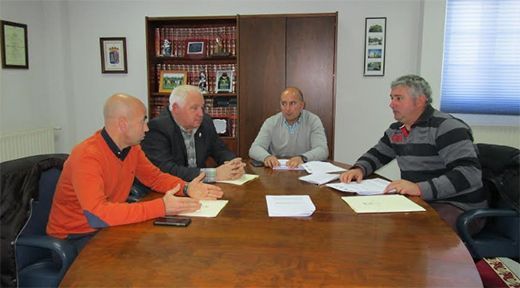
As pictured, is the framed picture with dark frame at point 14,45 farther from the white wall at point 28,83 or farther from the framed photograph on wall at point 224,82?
the framed photograph on wall at point 224,82

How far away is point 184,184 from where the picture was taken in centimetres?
197

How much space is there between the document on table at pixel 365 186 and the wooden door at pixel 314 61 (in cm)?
188

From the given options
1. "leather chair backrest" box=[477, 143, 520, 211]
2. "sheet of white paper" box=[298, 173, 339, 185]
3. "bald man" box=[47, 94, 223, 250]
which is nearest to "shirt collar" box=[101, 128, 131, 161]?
"bald man" box=[47, 94, 223, 250]

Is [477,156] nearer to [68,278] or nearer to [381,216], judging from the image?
[381,216]

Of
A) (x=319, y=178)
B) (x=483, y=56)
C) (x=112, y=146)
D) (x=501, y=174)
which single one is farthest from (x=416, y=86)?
(x=483, y=56)

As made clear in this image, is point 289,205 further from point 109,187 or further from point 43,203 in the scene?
point 43,203

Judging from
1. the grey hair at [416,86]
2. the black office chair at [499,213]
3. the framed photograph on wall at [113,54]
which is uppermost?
the framed photograph on wall at [113,54]

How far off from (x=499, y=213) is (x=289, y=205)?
1068mm

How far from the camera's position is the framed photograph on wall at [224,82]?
430 centimetres

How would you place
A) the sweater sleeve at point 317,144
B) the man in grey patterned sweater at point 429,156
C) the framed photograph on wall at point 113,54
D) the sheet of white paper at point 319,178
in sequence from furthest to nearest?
the framed photograph on wall at point 113,54 → the sweater sleeve at point 317,144 → the sheet of white paper at point 319,178 → the man in grey patterned sweater at point 429,156

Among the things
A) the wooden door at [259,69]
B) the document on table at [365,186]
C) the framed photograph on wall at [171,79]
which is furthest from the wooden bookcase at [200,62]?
the document on table at [365,186]

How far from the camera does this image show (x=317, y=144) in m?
3.04

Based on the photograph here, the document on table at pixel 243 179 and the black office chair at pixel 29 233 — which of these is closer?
the black office chair at pixel 29 233

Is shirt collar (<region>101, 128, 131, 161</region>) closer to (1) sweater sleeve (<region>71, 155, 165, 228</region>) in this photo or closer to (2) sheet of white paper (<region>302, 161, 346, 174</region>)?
(1) sweater sleeve (<region>71, 155, 165, 228</region>)
